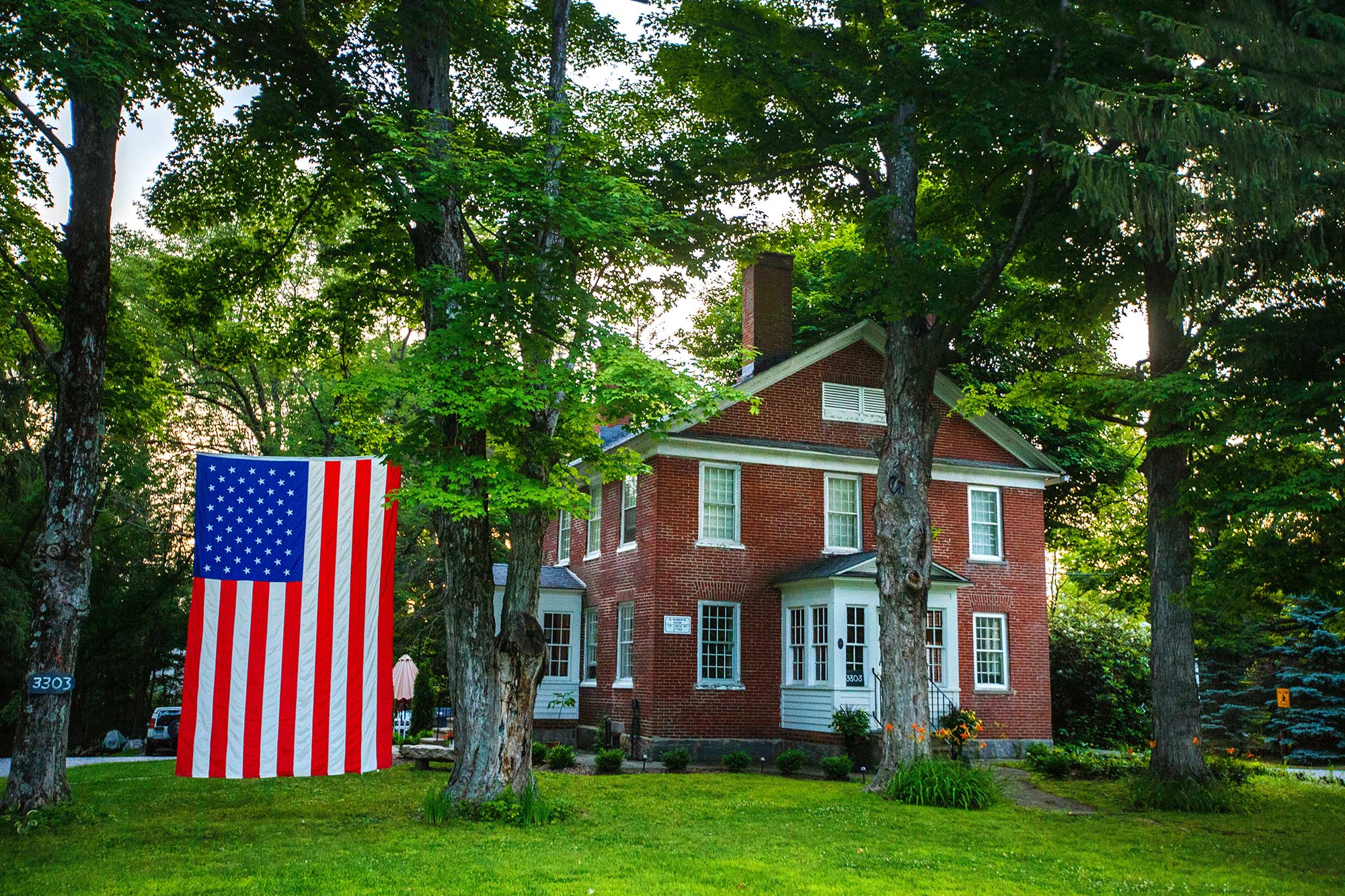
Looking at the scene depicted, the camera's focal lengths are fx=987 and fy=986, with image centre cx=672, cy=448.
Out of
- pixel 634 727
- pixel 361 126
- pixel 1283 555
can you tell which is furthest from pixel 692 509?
pixel 1283 555

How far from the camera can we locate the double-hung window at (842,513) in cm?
2155

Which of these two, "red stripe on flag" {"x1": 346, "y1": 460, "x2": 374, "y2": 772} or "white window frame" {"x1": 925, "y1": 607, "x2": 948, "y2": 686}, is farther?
"white window frame" {"x1": 925, "y1": 607, "x2": 948, "y2": 686}

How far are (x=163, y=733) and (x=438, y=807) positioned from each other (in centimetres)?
1837

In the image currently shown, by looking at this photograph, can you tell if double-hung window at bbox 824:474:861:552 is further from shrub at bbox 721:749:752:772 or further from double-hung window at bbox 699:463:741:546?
shrub at bbox 721:749:752:772

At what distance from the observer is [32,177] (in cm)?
1282

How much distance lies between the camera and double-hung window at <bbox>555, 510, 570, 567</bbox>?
25.5 m

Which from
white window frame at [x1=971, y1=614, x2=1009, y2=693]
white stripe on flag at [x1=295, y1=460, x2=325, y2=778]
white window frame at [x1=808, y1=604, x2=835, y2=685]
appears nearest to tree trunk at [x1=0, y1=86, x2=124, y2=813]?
white stripe on flag at [x1=295, y1=460, x2=325, y2=778]

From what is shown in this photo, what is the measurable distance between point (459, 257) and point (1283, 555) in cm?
988

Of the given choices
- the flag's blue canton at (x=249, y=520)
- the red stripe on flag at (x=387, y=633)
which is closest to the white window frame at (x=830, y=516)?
the red stripe on flag at (x=387, y=633)

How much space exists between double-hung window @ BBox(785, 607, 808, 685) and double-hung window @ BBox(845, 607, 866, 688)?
89 centimetres

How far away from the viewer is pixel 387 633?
12531 millimetres

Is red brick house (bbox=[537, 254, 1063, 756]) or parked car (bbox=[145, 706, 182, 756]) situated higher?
red brick house (bbox=[537, 254, 1063, 756])

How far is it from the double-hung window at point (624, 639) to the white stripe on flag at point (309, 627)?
943cm

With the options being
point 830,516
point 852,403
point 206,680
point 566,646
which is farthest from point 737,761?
point 206,680
